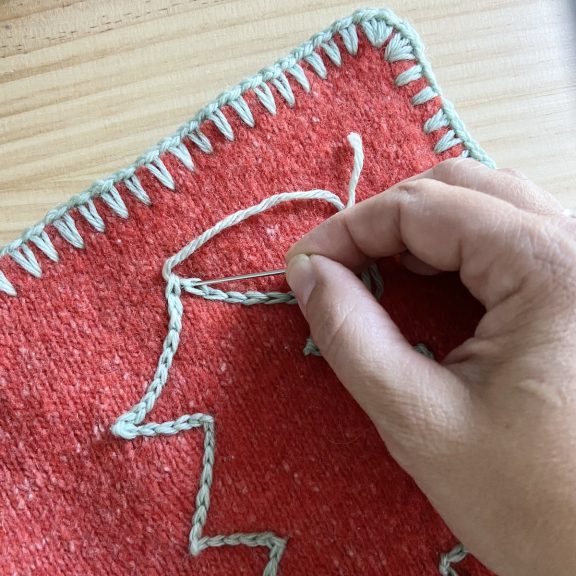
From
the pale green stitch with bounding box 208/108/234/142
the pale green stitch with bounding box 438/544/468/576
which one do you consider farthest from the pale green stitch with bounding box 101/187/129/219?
the pale green stitch with bounding box 438/544/468/576

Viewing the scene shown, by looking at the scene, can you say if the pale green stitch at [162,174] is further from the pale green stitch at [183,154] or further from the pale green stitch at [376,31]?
the pale green stitch at [376,31]

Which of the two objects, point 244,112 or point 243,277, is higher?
point 244,112

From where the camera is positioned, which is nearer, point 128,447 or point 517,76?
point 128,447

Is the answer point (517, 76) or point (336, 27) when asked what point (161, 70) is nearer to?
point (336, 27)

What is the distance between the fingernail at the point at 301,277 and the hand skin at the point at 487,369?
0.01 meters

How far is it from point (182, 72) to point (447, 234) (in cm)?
36

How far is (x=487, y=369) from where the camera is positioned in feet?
1.63

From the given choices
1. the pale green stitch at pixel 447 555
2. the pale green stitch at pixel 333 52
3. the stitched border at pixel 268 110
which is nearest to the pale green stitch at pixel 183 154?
the stitched border at pixel 268 110

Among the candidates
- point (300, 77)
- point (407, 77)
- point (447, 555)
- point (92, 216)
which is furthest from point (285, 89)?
point (447, 555)

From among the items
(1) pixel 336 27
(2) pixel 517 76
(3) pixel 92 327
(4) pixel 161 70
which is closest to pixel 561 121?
(2) pixel 517 76

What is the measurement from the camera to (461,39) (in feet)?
2.41

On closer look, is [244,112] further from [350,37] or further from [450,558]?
[450,558]

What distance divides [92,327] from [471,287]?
0.34 m

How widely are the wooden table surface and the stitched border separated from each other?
0.07 m
